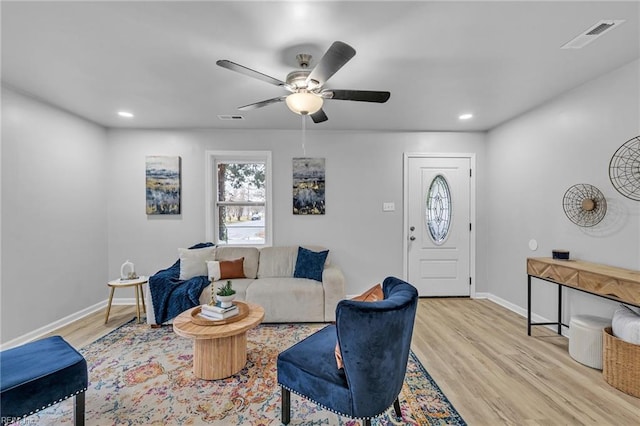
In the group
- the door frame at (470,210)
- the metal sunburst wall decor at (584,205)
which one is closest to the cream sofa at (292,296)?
the door frame at (470,210)

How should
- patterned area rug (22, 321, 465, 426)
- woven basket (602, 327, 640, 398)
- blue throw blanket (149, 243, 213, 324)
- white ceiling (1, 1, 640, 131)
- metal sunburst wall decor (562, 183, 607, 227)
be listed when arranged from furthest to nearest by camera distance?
blue throw blanket (149, 243, 213, 324), metal sunburst wall decor (562, 183, 607, 227), woven basket (602, 327, 640, 398), patterned area rug (22, 321, 465, 426), white ceiling (1, 1, 640, 131)

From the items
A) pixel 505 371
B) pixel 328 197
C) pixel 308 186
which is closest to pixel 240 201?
pixel 308 186

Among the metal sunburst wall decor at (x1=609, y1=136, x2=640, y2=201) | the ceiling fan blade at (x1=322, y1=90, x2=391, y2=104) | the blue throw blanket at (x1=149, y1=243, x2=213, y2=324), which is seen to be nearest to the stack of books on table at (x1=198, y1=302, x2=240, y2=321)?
the blue throw blanket at (x1=149, y1=243, x2=213, y2=324)

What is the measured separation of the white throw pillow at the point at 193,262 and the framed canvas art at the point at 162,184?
33.8 inches

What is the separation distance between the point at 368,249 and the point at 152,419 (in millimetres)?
3195

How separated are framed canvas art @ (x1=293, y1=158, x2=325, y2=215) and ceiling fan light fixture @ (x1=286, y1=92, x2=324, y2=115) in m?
2.07

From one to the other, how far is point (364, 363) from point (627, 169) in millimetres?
2857

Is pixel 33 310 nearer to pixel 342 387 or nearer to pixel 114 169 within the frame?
pixel 114 169

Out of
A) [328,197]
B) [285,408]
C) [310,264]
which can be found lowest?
[285,408]

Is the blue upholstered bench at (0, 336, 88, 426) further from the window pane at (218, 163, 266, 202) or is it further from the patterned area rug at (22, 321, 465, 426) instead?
the window pane at (218, 163, 266, 202)

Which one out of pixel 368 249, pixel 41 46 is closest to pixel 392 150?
pixel 368 249

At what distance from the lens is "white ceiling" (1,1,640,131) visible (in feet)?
5.73

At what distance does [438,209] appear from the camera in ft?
14.5

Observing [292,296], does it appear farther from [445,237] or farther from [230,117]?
[445,237]
